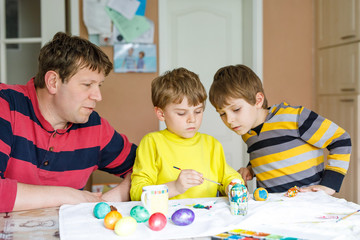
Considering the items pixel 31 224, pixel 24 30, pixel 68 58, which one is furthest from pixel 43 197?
pixel 24 30

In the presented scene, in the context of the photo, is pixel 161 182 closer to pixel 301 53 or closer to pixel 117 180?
pixel 117 180

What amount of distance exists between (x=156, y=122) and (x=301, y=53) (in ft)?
5.12

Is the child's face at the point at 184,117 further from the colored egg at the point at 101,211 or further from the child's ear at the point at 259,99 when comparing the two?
the colored egg at the point at 101,211

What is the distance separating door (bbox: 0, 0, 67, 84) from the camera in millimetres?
3020

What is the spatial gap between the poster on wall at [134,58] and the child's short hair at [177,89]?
1.83 metres

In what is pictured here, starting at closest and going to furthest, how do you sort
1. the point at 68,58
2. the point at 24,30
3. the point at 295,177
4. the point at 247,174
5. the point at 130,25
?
1. the point at 68,58
2. the point at 295,177
3. the point at 247,174
4. the point at 24,30
5. the point at 130,25

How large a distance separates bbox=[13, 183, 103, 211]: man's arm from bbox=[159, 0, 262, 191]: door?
2439 mm

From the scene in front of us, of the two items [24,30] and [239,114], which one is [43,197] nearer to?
[239,114]

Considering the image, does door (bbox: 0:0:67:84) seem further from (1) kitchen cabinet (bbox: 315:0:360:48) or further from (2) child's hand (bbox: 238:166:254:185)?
(1) kitchen cabinet (bbox: 315:0:360:48)

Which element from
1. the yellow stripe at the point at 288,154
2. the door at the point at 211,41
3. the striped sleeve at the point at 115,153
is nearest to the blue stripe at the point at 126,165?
the striped sleeve at the point at 115,153

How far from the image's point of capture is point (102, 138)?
158 cm

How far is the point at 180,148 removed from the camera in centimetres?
146

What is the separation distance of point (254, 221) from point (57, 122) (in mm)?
873

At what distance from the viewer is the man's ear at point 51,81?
1451 millimetres
